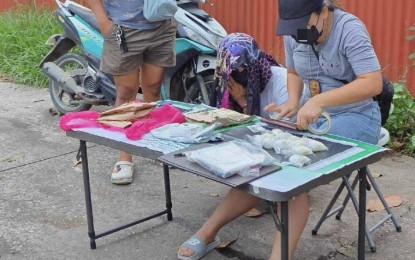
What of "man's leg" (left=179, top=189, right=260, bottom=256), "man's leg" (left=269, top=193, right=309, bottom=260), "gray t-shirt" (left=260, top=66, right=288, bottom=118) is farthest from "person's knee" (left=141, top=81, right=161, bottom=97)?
"man's leg" (left=269, top=193, right=309, bottom=260)

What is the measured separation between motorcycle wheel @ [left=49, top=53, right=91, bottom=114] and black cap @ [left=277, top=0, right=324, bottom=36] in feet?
11.0

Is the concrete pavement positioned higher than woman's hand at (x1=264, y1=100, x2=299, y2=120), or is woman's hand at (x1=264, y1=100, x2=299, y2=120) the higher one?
woman's hand at (x1=264, y1=100, x2=299, y2=120)

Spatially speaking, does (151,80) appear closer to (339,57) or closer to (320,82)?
(320,82)

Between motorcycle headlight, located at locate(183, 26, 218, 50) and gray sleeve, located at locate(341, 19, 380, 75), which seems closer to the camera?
gray sleeve, located at locate(341, 19, 380, 75)

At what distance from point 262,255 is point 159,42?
174cm

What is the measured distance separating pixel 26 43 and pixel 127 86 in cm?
389

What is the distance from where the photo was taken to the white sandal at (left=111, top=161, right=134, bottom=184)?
4446 millimetres

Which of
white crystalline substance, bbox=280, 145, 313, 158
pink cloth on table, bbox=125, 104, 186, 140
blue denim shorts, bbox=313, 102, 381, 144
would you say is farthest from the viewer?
blue denim shorts, bbox=313, 102, 381, 144

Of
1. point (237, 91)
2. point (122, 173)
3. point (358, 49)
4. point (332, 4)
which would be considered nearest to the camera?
point (358, 49)

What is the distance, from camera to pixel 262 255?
3443mm

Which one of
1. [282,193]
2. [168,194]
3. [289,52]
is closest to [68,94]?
[168,194]

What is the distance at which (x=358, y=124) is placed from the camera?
317 centimetres

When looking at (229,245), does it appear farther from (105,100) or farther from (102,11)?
(105,100)

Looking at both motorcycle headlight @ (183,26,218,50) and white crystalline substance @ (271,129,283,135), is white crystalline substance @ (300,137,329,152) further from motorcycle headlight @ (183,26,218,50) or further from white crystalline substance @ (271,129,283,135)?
motorcycle headlight @ (183,26,218,50)
